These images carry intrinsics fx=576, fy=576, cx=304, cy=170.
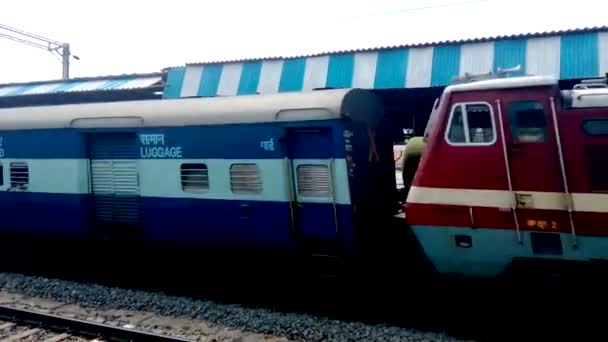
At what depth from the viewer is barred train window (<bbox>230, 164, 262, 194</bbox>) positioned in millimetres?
9812

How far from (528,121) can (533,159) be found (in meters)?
0.50

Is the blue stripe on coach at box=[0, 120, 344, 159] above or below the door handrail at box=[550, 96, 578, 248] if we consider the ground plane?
above

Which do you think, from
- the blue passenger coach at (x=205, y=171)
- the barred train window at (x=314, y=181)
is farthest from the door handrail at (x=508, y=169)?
the barred train window at (x=314, y=181)

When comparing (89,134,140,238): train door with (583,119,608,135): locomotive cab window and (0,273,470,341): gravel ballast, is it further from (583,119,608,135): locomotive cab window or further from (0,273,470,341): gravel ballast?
(583,119,608,135): locomotive cab window

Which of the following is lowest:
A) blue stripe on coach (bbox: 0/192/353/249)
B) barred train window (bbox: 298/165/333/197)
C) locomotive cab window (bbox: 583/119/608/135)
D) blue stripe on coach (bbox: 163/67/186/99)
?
blue stripe on coach (bbox: 0/192/353/249)

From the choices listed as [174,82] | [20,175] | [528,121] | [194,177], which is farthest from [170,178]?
[174,82]

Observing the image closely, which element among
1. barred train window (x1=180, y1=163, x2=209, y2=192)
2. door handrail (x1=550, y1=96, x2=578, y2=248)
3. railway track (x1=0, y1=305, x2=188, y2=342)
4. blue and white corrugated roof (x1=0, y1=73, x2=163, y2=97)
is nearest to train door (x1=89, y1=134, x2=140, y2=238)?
barred train window (x1=180, y1=163, x2=209, y2=192)

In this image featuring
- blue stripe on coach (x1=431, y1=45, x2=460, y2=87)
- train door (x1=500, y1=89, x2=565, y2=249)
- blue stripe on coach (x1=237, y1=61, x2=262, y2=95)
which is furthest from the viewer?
blue stripe on coach (x1=237, y1=61, x2=262, y2=95)

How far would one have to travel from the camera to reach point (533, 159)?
24.3ft

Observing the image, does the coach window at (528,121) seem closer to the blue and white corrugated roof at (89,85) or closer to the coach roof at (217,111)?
the coach roof at (217,111)

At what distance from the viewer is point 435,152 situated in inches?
314

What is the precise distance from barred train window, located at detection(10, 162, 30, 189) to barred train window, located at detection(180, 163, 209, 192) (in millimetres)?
4160

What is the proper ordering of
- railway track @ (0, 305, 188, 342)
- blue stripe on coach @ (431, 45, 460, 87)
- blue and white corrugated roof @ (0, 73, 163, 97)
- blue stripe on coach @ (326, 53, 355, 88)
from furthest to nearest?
blue and white corrugated roof @ (0, 73, 163, 97) → blue stripe on coach @ (326, 53, 355, 88) → blue stripe on coach @ (431, 45, 460, 87) → railway track @ (0, 305, 188, 342)

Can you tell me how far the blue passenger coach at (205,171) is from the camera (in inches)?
367
